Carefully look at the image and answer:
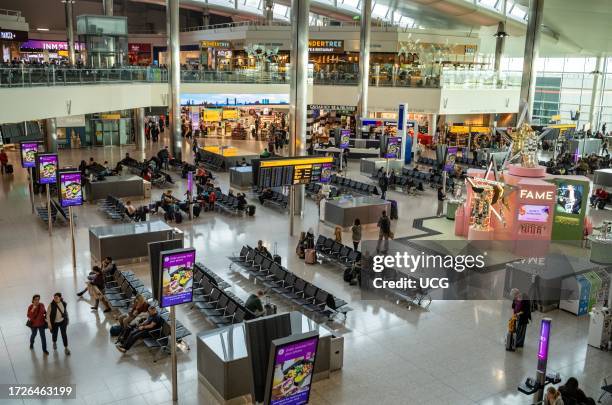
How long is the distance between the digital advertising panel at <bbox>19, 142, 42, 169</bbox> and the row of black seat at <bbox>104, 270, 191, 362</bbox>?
341 inches

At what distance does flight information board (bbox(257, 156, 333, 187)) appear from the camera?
61.8 ft

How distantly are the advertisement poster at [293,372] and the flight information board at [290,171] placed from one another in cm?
1194

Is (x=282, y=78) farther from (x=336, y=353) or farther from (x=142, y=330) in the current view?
(x=336, y=353)

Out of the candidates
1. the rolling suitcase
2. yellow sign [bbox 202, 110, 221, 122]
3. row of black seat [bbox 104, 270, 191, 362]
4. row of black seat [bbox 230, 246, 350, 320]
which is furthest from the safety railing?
the rolling suitcase

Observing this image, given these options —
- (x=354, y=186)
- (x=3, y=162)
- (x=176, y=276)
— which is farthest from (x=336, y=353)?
(x=3, y=162)

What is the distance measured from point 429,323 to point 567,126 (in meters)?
35.7

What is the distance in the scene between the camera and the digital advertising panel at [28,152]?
68.2 feet

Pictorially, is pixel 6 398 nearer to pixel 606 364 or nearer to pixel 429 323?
pixel 429 323

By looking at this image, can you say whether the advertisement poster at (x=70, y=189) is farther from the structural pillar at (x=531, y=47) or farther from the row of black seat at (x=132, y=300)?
the structural pillar at (x=531, y=47)

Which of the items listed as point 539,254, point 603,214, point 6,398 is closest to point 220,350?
point 6,398

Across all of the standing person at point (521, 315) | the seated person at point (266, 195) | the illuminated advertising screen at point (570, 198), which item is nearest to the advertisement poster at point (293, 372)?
the standing person at point (521, 315)

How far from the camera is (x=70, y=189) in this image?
52.4 feet

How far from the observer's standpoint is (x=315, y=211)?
938 inches

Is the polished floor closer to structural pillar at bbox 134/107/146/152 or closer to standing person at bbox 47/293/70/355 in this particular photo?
standing person at bbox 47/293/70/355
